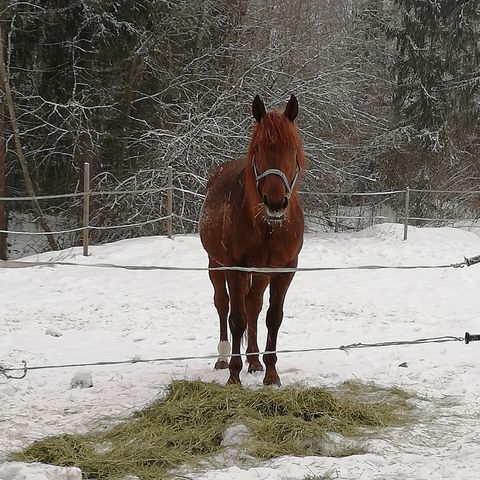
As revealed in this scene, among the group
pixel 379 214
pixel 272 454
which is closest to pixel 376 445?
pixel 272 454

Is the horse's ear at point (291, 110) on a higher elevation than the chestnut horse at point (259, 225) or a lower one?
higher

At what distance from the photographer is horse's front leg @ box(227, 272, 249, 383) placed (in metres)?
4.38

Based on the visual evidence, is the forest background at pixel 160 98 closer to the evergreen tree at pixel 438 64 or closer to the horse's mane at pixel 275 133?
the evergreen tree at pixel 438 64

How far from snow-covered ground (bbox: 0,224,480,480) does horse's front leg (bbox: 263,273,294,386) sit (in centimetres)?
15

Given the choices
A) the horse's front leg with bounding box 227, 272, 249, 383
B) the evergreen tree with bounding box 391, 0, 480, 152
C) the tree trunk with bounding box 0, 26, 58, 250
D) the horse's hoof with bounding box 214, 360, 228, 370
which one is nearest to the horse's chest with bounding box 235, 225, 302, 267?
the horse's front leg with bounding box 227, 272, 249, 383

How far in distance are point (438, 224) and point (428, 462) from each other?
1420 centimetres

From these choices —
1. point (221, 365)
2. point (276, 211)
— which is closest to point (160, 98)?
point (221, 365)

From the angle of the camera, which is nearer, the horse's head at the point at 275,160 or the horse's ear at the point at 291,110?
the horse's head at the point at 275,160

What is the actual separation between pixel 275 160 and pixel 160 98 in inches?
488

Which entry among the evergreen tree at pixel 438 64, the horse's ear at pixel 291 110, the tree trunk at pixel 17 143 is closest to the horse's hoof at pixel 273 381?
the horse's ear at pixel 291 110

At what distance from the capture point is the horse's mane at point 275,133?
3889 mm

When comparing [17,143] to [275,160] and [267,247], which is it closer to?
[267,247]

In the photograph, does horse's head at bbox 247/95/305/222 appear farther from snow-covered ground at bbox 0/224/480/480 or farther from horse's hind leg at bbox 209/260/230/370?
snow-covered ground at bbox 0/224/480/480

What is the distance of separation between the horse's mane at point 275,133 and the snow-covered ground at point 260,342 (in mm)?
1726
